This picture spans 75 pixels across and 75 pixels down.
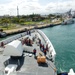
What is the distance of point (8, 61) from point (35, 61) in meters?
3.46

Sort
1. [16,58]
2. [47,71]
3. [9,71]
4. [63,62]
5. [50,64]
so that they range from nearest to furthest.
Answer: [9,71]
[47,71]
[50,64]
[16,58]
[63,62]

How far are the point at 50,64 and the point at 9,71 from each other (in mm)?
5557

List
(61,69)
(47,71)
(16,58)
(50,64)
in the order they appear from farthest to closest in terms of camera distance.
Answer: (61,69) < (16,58) < (50,64) < (47,71)

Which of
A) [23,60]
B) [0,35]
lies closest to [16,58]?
[23,60]

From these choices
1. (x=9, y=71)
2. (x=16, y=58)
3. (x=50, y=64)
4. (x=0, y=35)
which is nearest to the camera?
(x=9, y=71)

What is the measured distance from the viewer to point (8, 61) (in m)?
20.4

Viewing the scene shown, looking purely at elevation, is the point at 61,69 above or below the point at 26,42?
below

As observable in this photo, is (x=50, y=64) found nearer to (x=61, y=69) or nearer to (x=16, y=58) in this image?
(x=16, y=58)

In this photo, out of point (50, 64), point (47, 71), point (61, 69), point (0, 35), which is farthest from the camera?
point (0, 35)

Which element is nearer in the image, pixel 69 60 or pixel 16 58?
pixel 16 58

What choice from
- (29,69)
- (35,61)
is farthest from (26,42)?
(29,69)

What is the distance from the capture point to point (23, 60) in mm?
21266

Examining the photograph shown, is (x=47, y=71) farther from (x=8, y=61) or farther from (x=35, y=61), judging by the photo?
(x=8, y=61)

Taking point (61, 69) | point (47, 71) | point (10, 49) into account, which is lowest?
point (61, 69)
